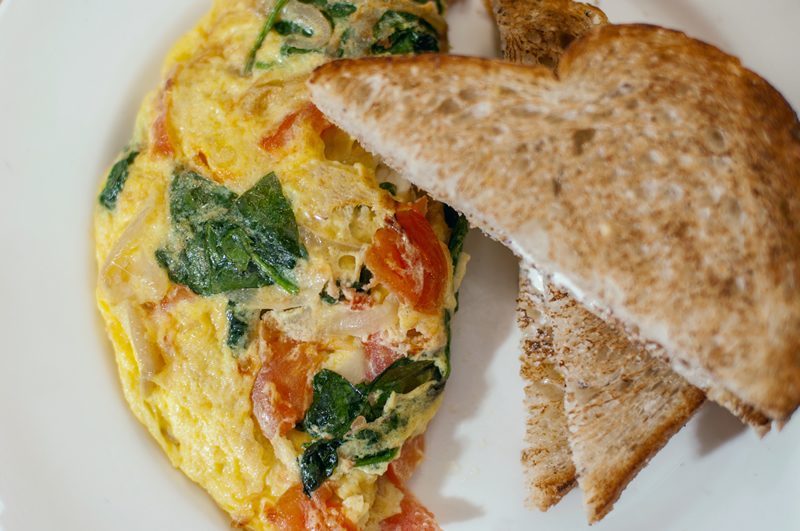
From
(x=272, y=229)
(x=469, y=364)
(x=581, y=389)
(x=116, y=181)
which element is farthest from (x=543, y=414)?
(x=116, y=181)

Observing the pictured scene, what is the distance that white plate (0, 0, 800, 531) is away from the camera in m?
2.22

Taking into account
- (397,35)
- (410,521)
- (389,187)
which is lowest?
(410,521)

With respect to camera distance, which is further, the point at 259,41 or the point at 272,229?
the point at 259,41

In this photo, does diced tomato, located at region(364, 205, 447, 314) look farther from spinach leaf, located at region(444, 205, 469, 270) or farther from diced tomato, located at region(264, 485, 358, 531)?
diced tomato, located at region(264, 485, 358, 531)

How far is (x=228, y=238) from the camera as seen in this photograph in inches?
83.3

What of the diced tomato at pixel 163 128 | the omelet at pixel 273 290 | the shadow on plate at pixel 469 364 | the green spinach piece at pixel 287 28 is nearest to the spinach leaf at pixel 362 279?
the omelet at pixel 273 290

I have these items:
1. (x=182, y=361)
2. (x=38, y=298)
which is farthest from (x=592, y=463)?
(x=38, y=298)

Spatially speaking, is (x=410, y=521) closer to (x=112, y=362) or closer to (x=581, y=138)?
(x=112, y=362)

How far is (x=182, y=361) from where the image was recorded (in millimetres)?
2152

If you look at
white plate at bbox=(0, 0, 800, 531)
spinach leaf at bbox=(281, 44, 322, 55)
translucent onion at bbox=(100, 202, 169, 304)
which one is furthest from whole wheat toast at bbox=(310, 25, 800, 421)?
translucent onion at bbox=(100, 202, 169, 304)

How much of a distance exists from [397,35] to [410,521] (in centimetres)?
220

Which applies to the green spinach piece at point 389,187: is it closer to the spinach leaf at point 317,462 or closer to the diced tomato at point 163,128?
the diced tomato at point 163,128

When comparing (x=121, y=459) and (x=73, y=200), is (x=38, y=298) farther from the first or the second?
(x=121, y=459)

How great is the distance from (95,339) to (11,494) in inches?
26.2
